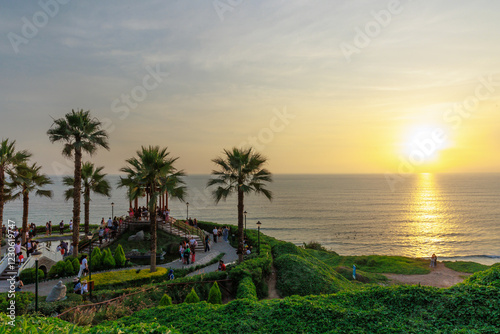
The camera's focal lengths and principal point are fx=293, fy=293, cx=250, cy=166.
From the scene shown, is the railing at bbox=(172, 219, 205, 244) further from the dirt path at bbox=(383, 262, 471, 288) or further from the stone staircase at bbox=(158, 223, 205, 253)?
the dirt path at bbox=(383, 262, 471, 288)

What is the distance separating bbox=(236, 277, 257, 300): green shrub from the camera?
1309cm

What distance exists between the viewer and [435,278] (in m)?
29.7

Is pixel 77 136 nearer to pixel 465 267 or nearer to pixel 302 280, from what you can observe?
pixel 302 280

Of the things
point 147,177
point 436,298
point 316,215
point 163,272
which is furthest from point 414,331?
point 316,215

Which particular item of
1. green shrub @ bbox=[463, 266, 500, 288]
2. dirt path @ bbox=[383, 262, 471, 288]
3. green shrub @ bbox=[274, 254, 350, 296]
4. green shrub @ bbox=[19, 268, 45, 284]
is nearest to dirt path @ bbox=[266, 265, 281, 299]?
green shrub @ bbox=[274, 254, 350, 296]

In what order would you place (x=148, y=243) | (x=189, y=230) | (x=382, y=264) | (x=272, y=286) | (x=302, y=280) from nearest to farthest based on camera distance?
1. (x=302, y=280)
2. (x=272, y=286)
3. (x=148, y=243)
4. (x=189, y=230)
5. (x=382, y=264)

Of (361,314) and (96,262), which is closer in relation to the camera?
(361,314)

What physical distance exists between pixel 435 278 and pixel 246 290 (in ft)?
83.6

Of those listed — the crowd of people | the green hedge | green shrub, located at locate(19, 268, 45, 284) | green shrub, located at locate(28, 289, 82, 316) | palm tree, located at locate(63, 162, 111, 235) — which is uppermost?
palm tree, located at locate(63, 162, 111, 235)

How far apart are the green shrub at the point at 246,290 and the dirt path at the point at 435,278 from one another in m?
19.0

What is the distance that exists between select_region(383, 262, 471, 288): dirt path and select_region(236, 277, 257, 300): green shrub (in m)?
19.0

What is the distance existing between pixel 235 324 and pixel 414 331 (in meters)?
5.01

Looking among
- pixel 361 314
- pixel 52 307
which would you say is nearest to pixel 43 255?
pixel 52 307

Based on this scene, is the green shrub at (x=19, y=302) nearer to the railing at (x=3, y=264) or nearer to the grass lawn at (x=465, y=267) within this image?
the railing at (x=3, y=264)
